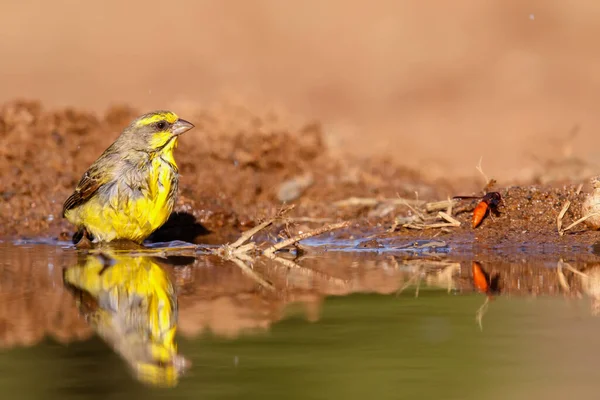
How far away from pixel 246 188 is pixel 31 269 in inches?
166

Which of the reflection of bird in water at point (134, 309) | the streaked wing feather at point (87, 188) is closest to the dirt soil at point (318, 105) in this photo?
the streaked wing feather at point (87, 188)

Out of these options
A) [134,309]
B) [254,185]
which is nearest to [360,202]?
[254,185]

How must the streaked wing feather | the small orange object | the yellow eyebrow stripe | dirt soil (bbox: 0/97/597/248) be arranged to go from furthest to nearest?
the yellow eyebrow stripe, the streaked wing feather, dirt soil (bbox: 0/97/597/248), the small orange object

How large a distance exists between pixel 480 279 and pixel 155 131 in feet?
12.3

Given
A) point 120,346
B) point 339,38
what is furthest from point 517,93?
point 120,346

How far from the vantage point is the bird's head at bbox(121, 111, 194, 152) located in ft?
33.0

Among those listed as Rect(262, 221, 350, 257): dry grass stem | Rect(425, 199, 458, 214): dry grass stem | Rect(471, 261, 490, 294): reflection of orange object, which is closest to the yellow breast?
Rect(262, 221, 350, 257): dry grass stem

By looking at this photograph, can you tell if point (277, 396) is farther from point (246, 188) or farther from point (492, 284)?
point (246, 188)

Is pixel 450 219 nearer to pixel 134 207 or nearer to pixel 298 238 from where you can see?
pixel 298 238

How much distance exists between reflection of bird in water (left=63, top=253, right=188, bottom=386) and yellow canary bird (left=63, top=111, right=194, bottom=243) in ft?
2.20

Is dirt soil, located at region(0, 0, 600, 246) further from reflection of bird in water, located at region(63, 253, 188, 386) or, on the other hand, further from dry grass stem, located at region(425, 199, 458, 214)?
reflection of bird in water, located at region(63, 253, 188, 386)

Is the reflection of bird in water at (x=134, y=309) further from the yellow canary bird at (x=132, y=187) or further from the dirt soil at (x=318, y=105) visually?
the dirt soil at (x=318, y=105)

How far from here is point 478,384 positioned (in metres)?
4.72

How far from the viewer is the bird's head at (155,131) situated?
10.1m
